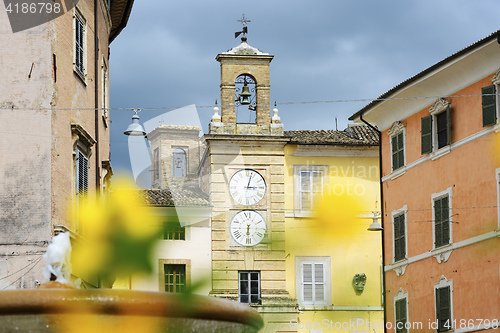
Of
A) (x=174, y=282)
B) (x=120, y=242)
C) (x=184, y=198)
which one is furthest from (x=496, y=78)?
(x=120, y=242)

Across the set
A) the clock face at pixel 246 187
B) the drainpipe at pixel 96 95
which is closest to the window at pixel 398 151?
the clock face at pixel 246 187

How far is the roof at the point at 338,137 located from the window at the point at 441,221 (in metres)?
12.1

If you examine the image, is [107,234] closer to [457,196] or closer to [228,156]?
[457,196]

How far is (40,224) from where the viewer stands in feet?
45.1

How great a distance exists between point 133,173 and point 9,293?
0.84m

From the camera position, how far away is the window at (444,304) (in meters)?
22.3

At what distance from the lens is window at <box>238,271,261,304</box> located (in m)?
33.9

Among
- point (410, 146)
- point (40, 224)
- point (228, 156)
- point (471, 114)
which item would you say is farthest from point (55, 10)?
point (228, 156)

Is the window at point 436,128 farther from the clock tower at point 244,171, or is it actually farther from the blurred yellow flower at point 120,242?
the blurred yellow flower at point 120,242

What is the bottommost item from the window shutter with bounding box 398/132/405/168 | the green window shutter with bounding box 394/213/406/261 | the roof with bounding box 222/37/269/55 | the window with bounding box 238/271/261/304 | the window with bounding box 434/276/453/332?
the window with bounding box 434/276/453/332

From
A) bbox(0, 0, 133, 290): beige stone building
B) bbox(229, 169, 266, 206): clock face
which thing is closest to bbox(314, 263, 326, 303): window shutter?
bbox(229, 169, 266, 206): clock face

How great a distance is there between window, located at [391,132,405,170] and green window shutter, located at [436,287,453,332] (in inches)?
166

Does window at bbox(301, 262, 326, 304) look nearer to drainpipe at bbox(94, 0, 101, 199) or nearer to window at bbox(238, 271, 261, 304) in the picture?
window at bbox(238, 271, 261, 304)

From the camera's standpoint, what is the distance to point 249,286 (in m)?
34.3
